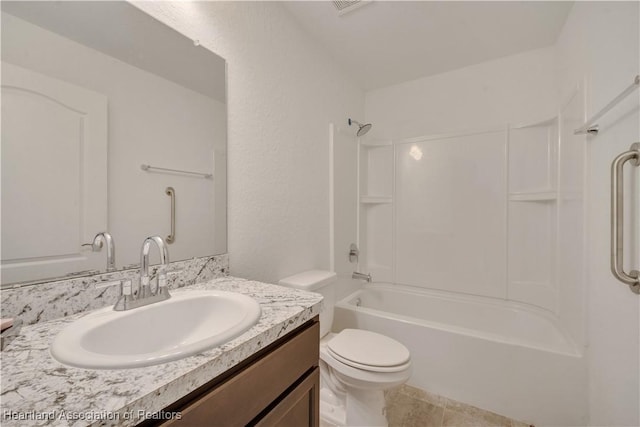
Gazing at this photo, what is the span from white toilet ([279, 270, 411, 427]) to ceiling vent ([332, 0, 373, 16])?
5.32ft

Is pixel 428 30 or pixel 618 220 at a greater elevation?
pixel 428 30

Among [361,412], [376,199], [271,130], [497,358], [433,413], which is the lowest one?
[433,413]

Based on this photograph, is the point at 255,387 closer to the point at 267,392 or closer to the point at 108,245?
the point at 267,392

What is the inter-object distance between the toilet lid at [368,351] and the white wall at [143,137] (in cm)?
78

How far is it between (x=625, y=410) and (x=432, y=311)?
1.33m

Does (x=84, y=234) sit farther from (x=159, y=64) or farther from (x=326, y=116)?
(x=326, y=116)

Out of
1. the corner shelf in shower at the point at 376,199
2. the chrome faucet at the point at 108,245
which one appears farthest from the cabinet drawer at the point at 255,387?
the corner shelf in shower at the point at 376,199

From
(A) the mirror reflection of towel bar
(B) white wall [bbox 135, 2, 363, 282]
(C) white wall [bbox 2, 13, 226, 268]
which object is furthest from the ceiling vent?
(A) the mirror reflection of towel bar

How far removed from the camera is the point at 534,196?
195cm

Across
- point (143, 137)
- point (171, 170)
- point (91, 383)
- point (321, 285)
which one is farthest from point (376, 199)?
point (91, 383)

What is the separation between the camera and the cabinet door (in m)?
0.68

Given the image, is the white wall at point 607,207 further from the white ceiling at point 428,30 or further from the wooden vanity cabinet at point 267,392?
the wooden vanity cabinet at point 267,392

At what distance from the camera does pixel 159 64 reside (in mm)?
1021

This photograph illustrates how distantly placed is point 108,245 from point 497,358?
76.7 inches
